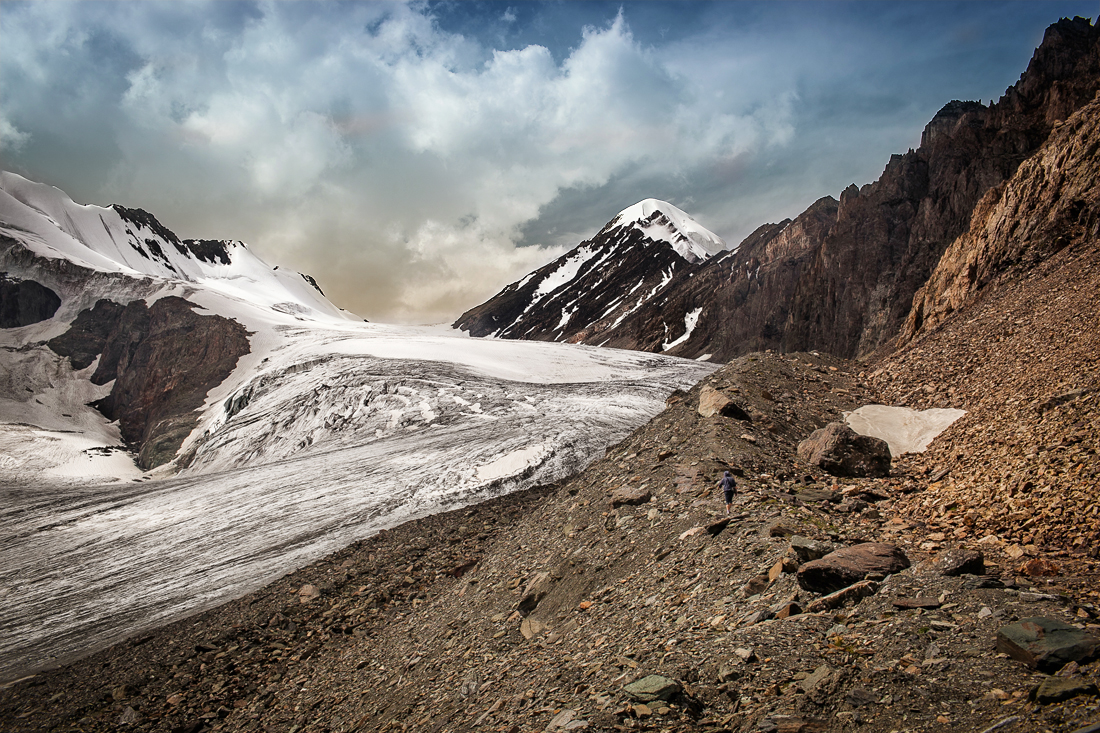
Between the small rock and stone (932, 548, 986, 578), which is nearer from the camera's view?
stone (932, 548, 986, 578)

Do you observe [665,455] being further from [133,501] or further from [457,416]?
[133,501]

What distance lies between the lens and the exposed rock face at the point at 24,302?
7719 cm

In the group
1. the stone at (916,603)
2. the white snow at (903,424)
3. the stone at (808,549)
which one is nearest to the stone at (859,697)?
the stone at (916,603)

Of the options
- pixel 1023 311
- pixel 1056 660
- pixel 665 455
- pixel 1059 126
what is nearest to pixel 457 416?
pixel 665 455

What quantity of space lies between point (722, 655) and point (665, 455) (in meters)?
7.52

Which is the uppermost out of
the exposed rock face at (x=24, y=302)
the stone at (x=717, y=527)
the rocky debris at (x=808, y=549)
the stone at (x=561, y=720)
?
the exposed rock face at (x=24, y=302)

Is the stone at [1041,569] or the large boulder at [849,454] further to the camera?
the large boulder at [849,454]

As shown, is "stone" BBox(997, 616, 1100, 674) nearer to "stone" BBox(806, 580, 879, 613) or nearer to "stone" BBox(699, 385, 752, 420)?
"stone" BBox(806, 580, 879, 613)

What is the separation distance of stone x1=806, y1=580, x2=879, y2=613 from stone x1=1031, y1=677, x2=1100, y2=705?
7.09ft

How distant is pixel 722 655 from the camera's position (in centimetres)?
644

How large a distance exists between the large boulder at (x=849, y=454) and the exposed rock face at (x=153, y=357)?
54.8m

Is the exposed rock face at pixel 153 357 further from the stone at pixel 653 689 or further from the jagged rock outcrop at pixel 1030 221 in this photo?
the jagged rock outcrop at pixel 1030 221

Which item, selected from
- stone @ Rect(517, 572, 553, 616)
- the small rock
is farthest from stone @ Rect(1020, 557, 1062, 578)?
the small rock

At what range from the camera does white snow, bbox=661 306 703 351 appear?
130 m
